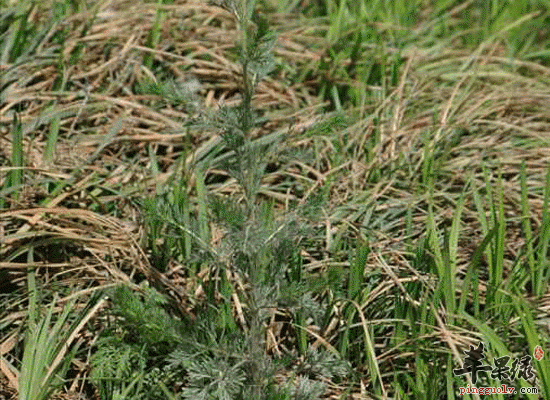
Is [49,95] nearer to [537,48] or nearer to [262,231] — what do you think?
[262,231]

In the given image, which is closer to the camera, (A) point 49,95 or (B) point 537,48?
(A) point 49,95

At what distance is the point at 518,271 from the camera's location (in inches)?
93.0

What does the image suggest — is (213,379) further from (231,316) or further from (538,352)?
(538,352)

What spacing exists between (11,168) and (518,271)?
1.31 metres

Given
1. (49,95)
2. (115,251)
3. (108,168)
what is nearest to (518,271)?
(115,251)

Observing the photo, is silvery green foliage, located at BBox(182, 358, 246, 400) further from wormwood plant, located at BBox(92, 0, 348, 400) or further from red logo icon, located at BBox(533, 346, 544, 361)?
red logo icon, located at BBox(533, 346, 544, 361)

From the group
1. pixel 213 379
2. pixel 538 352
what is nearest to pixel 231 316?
→ pixel 213 379

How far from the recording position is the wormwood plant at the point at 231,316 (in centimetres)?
195

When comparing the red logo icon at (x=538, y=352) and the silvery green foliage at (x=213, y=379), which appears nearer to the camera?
the silvery green foliage at (x=213, y=379)

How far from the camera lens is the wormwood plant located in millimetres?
1947

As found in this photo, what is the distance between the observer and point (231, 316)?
222cm

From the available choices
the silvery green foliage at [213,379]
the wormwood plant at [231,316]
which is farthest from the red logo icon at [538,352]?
the silvery green foliage at [213,379]

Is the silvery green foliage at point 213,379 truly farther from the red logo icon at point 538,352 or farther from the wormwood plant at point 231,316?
the red logo icon at point 538,352

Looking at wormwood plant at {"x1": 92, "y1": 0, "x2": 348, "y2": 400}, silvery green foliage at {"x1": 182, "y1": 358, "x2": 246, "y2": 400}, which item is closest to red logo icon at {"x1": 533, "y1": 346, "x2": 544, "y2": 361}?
wormwood plant at {"x1": 92, "y1": 0, "x2": 348, "y2": 400}
